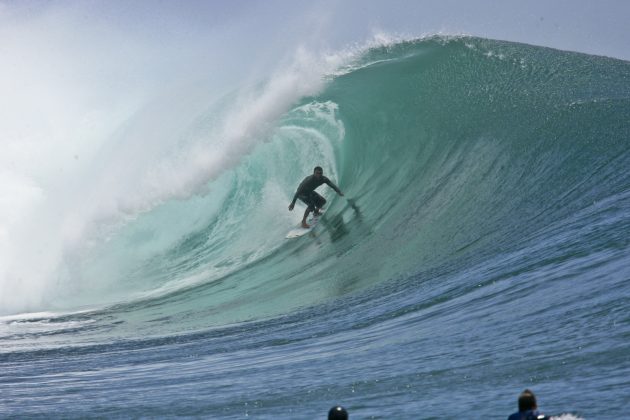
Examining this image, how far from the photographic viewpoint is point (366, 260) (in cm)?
1363

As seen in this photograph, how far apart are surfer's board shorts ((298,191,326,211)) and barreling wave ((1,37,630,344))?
36 centimetres

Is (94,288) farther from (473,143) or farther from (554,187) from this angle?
(554,187)

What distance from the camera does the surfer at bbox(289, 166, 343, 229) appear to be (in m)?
16.8

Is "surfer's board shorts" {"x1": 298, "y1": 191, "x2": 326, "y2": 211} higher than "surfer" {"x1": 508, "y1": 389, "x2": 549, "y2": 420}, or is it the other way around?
"surfer's board shorts" {"x1": 298, "y1": 191, "x2": 326, "y2": 211}

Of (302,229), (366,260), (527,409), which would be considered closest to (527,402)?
(527,409)

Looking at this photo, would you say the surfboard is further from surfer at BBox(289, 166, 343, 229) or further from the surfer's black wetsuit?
the surfer's black wetsuit

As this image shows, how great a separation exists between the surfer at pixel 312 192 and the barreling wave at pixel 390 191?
1.21 feet

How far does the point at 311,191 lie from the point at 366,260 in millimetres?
3562

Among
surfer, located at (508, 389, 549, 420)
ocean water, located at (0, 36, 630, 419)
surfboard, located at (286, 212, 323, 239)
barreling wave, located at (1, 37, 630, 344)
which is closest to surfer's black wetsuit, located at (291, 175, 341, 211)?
surfboard, located at (286, 212, 323, 239)

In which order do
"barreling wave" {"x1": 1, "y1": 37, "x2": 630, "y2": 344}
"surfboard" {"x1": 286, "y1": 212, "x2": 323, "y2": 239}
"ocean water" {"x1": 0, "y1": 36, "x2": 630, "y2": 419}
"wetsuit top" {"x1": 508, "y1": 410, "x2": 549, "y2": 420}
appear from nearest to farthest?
"wetsuit top" {"x1": 508, "y1": 410, "x2": 549, "y2": 420}
"ocean water" {"x1": 0, "y1": 36, "x2": 630, "y2": 419}
"barreling wave" {"x1": 1, "y1": 37, "x2": 630, "y2": 344}
"surfboard" {"x1": 286, "y1": 212, "x2": 323, "y2": 239}

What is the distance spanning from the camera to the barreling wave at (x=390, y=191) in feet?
40.9

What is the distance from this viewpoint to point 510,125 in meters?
17.2

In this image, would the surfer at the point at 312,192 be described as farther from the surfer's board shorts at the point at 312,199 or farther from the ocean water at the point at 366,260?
the ocean water at the point at 366,260

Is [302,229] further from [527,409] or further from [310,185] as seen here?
[527,409]
